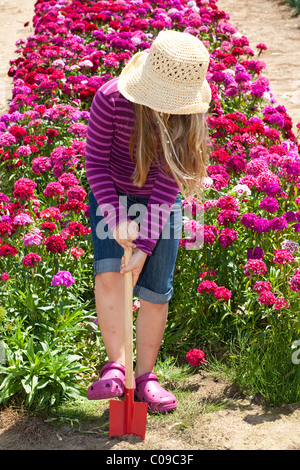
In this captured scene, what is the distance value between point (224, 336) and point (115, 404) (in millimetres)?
831

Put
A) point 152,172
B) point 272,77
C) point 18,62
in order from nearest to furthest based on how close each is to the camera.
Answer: point 152,172
point 18,62
point 272,77

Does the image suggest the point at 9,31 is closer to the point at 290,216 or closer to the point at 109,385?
the point at 290,216

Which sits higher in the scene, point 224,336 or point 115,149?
point 115,149

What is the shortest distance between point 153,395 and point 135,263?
62cm

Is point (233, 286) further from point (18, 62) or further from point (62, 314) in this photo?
point (18, 62)

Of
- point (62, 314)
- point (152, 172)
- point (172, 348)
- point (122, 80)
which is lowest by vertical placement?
point (172, 348)

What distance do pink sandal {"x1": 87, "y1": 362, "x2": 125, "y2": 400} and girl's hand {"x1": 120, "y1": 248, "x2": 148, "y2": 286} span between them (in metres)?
0.41

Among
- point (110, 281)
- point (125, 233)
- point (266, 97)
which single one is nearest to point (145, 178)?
point (125, 233)

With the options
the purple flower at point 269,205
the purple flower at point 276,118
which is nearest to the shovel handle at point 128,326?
the purple flower at point 269,205

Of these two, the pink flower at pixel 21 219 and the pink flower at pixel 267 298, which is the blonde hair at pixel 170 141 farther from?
the pink flower at pixel 21 219

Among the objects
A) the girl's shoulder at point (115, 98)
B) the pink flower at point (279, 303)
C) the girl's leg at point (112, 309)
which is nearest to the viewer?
the girl's shoulder at point (115, 98)

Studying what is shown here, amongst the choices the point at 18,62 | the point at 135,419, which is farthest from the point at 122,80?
the point at 18,62

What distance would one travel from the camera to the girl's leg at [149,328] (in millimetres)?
2930

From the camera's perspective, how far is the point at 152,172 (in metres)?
2.83
